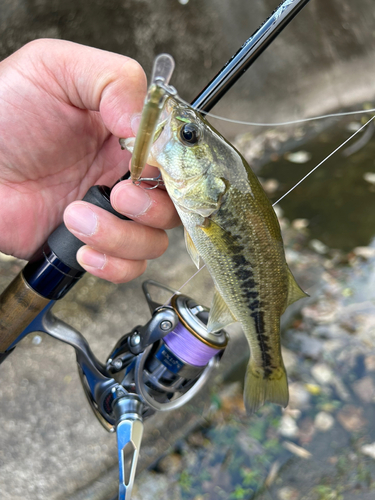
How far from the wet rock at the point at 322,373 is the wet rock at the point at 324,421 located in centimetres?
15

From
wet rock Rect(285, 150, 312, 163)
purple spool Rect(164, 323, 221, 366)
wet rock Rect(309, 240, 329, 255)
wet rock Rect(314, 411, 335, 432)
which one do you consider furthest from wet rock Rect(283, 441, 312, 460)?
wet rock Rect(285, 150, 312, 163)

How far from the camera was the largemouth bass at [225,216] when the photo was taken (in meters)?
0.82

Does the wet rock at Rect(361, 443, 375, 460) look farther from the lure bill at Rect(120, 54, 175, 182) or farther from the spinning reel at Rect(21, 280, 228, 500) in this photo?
the lure bill at Rect(120, 54, 175, 182)

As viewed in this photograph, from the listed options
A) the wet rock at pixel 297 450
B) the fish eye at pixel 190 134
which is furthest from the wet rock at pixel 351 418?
the fish eye at pixel 190 134

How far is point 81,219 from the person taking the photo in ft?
3.09

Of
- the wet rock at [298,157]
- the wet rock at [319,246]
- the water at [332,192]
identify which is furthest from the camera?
the wet rock at [298,157]

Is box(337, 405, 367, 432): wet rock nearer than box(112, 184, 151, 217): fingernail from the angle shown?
No

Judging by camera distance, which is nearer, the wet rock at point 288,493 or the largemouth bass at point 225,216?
the largemouth bass at point 225,216

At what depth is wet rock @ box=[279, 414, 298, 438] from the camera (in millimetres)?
1869

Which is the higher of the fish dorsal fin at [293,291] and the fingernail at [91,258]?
the fingernail at [91,258]

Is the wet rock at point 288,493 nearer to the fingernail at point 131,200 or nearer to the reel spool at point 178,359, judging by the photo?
the reel spool at point 178,359

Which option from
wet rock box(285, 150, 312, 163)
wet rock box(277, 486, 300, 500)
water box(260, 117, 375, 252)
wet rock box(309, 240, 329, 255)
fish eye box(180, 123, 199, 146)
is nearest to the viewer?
fish eye box(180, 123, 199, 146)

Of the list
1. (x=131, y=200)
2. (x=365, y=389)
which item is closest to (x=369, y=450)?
(x=365, y=389)

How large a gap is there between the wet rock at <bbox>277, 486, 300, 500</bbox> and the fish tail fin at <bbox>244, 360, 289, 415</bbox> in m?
0.92
